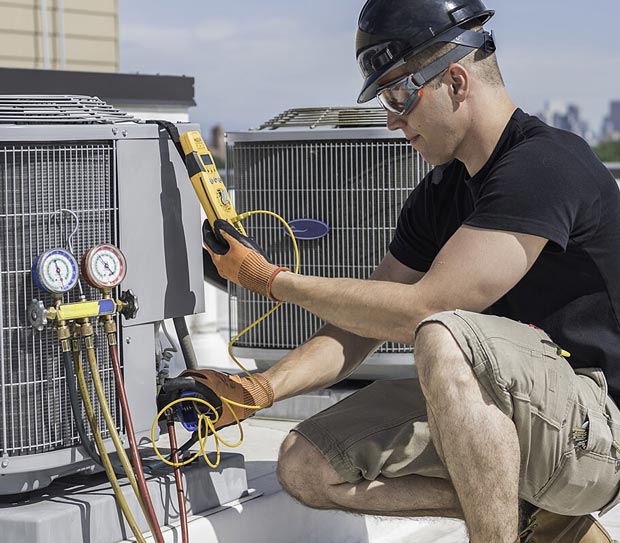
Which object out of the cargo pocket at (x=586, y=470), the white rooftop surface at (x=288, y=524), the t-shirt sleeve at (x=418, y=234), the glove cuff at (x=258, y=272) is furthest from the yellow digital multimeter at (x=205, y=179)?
the cargo pocket at (x=586, y=470)

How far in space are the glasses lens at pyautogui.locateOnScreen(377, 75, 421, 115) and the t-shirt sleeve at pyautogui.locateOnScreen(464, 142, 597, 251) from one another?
0.32 metres

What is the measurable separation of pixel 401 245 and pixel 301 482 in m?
0.81

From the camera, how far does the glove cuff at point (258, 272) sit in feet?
9.82

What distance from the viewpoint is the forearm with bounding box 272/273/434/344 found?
2.83 meters

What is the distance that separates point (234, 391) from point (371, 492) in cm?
49

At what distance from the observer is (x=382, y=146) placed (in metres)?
4.41

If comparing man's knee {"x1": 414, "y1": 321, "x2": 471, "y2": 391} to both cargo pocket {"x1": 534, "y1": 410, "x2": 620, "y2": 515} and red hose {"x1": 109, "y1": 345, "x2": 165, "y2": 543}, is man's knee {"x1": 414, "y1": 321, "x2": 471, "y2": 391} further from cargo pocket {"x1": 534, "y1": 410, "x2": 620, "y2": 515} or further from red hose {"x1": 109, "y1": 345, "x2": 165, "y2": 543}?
red hose {"x1": 109, "y1": 345, "x2": 165, "y2": 543}

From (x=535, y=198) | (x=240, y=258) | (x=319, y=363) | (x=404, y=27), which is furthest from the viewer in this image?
(x=319, y=363)

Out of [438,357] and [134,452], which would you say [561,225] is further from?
[134,452]

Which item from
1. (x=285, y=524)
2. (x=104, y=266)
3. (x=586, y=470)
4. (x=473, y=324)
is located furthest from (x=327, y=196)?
(x=586, y=470)

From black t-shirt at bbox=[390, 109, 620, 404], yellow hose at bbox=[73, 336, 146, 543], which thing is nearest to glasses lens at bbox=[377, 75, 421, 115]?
black t-shirt at bbox=[390, 109, 620, 404]

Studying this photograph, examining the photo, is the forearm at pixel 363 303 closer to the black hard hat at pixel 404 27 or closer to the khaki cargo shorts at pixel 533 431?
the khaki cargo shorts at pixel 533 431

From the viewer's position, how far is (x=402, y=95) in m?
2.95

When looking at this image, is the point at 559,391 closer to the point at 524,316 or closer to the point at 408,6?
the point at 524,316
